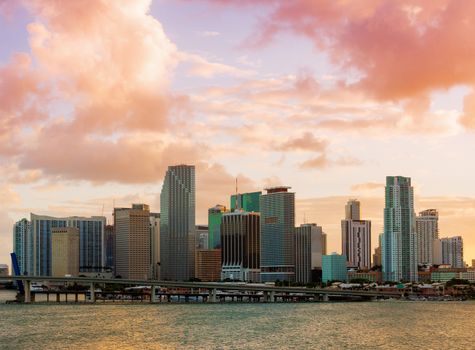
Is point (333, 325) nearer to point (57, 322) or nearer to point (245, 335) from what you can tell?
point (245, 335)

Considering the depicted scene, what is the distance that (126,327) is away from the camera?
123 metres

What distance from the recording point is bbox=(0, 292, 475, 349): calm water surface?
9912 centimetres

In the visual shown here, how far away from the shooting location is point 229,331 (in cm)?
11625

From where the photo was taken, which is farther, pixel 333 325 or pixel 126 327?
pixel 333 325

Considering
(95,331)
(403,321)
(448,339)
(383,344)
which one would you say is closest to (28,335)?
(95,331)

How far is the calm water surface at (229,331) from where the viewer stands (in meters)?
99.1

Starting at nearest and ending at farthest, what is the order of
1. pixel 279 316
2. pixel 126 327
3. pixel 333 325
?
pixel 126 327 → pixel 333 325 → pixel 279 316

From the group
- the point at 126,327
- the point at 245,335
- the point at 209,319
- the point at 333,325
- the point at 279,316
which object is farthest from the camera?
the point at 279,316

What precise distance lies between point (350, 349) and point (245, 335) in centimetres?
1773

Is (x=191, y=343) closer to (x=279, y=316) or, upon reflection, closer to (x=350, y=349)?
(x=350, y=349)

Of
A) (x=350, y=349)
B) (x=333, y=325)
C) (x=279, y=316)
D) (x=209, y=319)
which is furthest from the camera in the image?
(x=279, y=316)

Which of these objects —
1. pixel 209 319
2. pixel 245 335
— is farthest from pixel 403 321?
pixel 245 335

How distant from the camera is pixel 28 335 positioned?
10838 centimetres

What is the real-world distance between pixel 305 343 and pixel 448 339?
20749 millimetres
